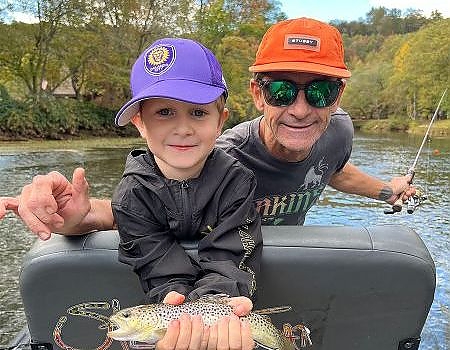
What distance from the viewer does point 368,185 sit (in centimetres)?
372

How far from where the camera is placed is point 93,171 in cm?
1391

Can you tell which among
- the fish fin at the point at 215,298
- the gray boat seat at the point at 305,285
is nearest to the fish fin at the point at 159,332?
the fish fin at the point at 215,298

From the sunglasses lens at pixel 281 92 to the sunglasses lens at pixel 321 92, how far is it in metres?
0.07

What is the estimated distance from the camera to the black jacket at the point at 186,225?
75.7 inches

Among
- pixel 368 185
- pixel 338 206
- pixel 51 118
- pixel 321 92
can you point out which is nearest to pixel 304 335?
pixel 321 92

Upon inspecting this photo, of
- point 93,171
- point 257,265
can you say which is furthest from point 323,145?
point 93,171

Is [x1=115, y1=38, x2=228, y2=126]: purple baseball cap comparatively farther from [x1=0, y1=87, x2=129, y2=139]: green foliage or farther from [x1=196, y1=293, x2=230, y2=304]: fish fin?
[x1=0, y1=87, x2=129, y2=139]: green foliage

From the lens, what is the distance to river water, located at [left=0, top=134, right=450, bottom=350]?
4.34 metres

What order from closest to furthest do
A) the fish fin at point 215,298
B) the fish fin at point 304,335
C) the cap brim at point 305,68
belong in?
the fish fin at point 215,298 < the fish fin at point 304,335 < the cap brim at point 305,68

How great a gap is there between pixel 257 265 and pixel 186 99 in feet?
2.13

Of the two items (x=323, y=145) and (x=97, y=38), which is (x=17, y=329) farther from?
(x=97, y=38)

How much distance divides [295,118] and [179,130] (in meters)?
0.82

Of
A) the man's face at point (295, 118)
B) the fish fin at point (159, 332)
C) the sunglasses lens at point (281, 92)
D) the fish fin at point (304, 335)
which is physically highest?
the sunglasses lens at point (281, 92)

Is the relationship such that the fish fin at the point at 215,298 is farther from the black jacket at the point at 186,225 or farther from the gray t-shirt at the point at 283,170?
the gray t-shirt at the point at 283,170
